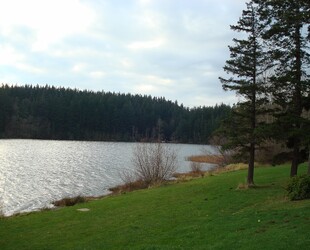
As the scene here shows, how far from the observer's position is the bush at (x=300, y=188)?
14156 millimetres

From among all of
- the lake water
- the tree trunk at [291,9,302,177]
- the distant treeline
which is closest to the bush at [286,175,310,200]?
the tree trunk at [291,9,302,177]

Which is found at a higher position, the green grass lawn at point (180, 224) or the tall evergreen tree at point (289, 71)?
the tall evergreen tree at point (289, 71)

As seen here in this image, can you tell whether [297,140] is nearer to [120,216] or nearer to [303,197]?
[303,197]

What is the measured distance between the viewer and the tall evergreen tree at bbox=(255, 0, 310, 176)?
18250 millimetres

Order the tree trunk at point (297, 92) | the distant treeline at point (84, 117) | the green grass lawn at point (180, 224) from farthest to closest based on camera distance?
the distant treeline at point (84, 117)
the tree trunk at point (297, 92)
the green grass lawn at point (180, 224)

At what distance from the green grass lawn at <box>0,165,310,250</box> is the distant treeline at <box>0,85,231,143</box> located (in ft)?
328

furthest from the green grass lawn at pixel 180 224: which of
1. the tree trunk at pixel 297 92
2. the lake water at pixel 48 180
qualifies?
the lake water at pixel 48 180

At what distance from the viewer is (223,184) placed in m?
22.9

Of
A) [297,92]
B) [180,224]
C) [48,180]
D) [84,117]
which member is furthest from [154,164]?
[84,117]

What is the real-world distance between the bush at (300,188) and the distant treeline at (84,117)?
341 ft

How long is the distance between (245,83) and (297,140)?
402 centimetres

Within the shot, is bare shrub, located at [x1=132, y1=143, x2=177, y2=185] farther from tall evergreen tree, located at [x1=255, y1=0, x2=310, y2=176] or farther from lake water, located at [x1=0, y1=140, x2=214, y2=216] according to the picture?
tall evergreen tree, located at [x1=255, y1=0, x2=310, y2=176]

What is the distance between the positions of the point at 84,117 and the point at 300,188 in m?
127

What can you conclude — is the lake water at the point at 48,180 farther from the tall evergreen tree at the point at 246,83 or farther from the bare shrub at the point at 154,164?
the tall evergreen tree at the point at 246,83
